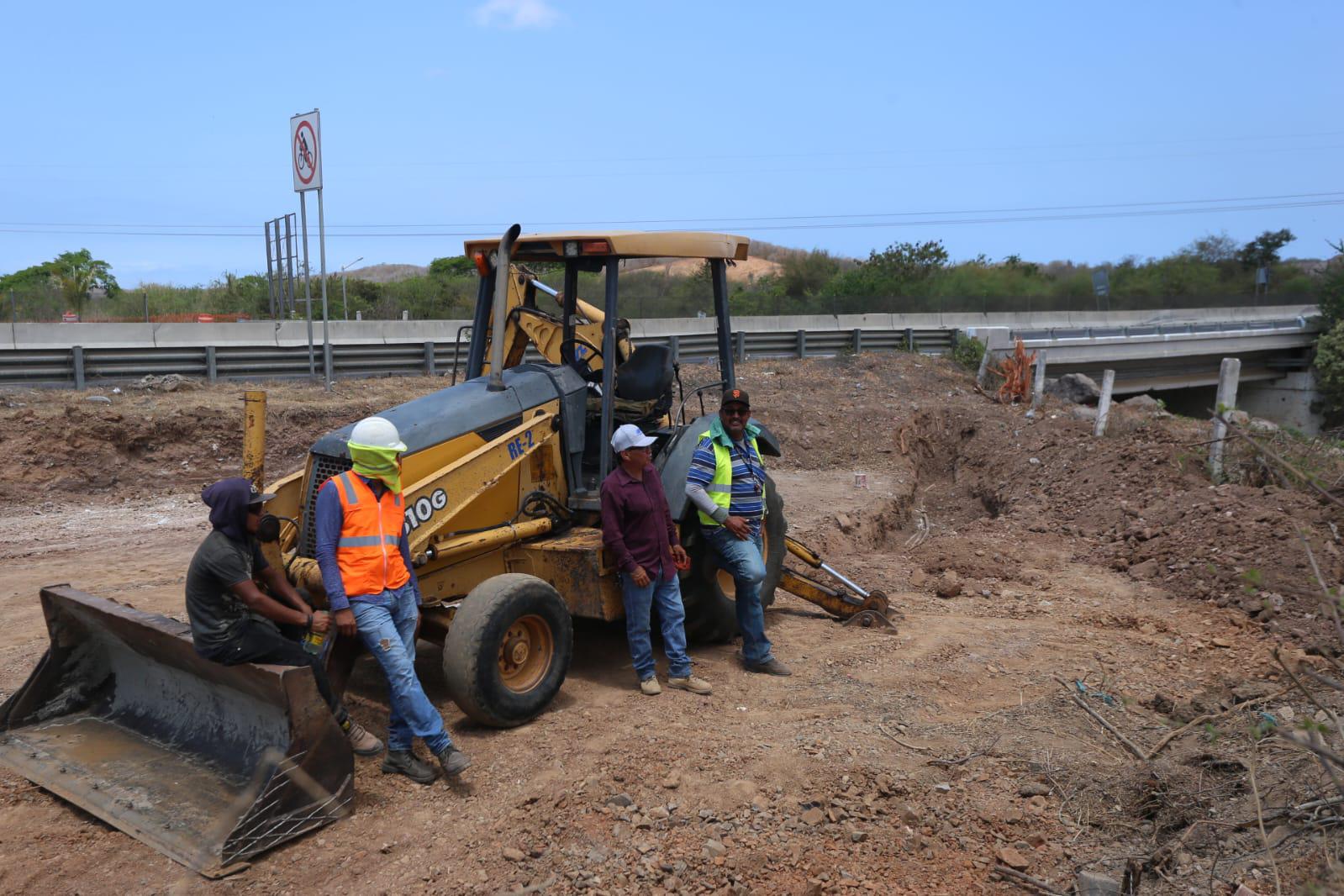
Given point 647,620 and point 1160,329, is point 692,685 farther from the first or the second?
point 1160,329

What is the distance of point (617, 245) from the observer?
21.4 feet

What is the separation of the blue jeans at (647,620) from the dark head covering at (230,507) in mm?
2219

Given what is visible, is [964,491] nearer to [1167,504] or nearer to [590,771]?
[1167,504]

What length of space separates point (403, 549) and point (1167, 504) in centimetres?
860

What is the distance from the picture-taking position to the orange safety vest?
4871 mm

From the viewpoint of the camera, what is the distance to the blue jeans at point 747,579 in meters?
6.68

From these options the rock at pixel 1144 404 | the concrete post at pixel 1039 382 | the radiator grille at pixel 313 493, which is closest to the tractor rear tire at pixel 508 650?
the radiator grille at pixel 313 493

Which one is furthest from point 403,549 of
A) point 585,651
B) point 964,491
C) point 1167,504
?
point 964,491

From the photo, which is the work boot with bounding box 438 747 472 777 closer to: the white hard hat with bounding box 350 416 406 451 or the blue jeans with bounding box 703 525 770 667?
the white hard hat with bounding box 350 416 406 451

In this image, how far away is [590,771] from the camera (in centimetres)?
514

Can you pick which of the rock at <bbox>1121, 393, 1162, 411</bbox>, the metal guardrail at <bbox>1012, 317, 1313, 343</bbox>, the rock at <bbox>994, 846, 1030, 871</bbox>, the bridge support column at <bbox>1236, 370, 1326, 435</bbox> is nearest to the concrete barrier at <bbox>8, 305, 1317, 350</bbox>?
the metal guardrail at <bbox>1012, 317, 1313, 343</bbox>

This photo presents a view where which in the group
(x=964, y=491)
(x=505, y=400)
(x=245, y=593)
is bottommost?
(x=964, y=491)

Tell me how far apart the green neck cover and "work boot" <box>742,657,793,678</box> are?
2841 mm

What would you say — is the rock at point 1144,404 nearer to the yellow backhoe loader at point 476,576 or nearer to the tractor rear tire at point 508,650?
the yellow backhoe loader at point 476,576
